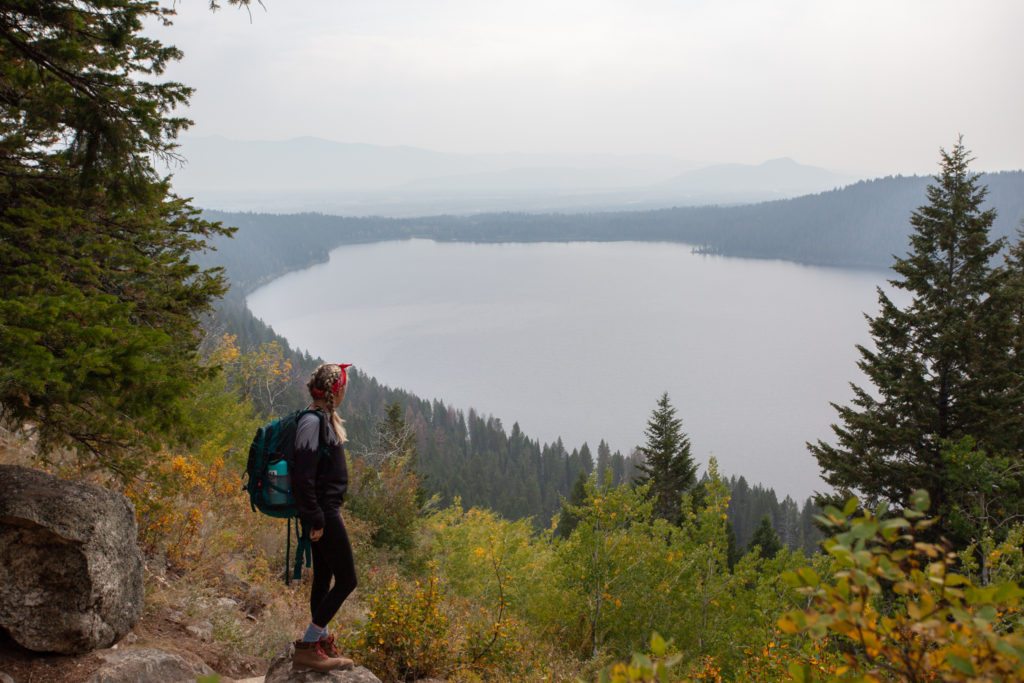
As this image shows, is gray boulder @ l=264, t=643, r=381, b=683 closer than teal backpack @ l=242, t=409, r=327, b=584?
No

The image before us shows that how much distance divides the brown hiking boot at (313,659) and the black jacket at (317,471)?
3.22 ft

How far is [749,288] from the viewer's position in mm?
191875

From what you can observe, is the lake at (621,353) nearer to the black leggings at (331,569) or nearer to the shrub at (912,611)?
the black leggings at (331,569)

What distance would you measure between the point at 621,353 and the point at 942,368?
101983 mm

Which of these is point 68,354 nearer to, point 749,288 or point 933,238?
point 933,238

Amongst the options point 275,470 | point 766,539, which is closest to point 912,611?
point 275,470

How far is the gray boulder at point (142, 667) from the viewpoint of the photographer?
14.1 feet

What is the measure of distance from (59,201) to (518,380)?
98181 mm

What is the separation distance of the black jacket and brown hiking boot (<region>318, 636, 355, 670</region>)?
1.06 m

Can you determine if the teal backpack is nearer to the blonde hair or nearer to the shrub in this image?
the blonde hair

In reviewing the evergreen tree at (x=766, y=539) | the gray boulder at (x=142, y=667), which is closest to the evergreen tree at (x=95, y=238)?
the gray boulder at (x=142, y=667)

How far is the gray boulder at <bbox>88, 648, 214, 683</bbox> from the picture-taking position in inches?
169

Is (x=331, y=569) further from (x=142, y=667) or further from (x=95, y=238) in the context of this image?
(x=95, y=238)

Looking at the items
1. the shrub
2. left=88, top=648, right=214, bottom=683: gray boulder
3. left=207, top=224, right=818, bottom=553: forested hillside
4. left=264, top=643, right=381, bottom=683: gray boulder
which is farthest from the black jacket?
left=207, top=224, right=818, bottom=553: forested hillside
